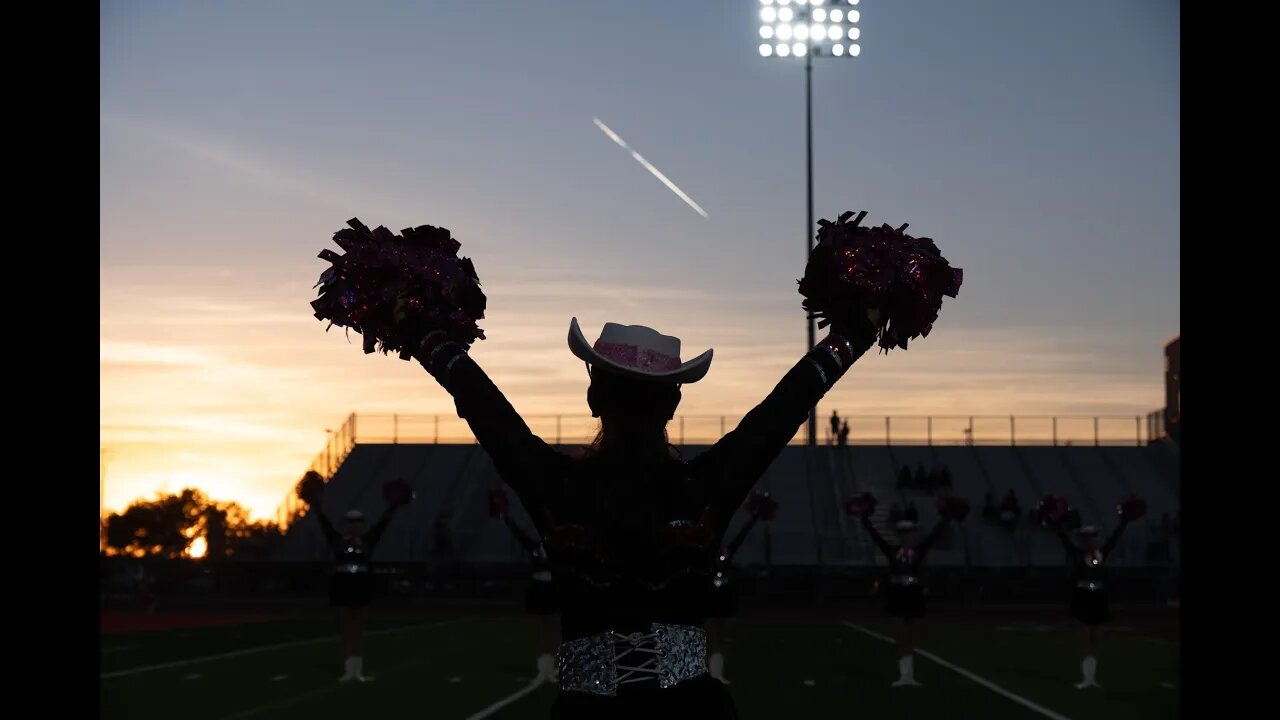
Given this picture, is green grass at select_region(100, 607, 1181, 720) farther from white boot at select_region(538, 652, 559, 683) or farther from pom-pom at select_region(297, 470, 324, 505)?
pom-pom at select_region(297, 470, 324, 505)

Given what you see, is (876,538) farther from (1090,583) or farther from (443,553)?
(443,553)

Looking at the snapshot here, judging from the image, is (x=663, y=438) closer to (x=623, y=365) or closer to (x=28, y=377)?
(x=623, y=365)

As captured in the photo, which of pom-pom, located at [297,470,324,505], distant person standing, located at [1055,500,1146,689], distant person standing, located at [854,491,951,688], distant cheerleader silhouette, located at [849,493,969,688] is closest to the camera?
distant person standing, located at [1055,500,1146,689]

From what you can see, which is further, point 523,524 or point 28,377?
point 523,524

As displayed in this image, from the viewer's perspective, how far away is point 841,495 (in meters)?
48.1

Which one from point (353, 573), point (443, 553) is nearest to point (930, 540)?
point (353, 573)

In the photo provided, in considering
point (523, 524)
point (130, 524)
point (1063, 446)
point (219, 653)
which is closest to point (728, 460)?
point (219, 653)

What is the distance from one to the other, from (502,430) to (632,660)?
2.01 ft

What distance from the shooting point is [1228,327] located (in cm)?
431

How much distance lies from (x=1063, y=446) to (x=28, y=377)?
50730mm

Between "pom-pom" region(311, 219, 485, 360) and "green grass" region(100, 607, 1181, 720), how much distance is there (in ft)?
34.1

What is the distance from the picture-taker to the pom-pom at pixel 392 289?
418 centimetres

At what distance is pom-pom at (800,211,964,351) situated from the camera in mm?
4180

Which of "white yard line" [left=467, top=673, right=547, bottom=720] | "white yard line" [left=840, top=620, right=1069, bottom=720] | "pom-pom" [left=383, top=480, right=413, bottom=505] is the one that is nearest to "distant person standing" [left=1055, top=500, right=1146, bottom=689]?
"white yard line" [left=840, top=620, right=1069, bottom=720]
